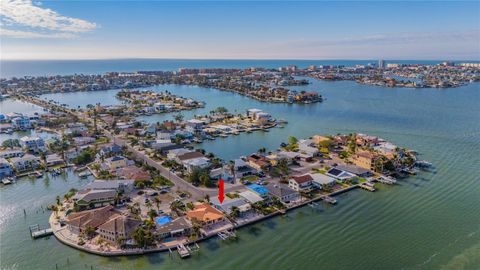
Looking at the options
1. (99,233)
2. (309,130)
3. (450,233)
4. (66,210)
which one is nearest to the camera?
(99,233)

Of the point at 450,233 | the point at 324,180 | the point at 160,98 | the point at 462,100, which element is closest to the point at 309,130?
the point at 324,180

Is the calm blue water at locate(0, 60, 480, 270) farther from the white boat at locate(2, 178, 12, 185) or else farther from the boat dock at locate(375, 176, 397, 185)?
the boat dock at locate(375, 176, 397, 185)

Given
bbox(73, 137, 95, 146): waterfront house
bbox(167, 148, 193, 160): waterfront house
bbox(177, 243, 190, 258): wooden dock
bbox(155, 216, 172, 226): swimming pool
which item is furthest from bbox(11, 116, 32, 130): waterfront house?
bbox(177, 243, 190, 258): wooden dock

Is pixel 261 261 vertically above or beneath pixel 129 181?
beneath

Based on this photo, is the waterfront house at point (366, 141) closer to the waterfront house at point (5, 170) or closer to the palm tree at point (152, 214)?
the palm tree at point (152, 214)

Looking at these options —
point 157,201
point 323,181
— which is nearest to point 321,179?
point 323,181

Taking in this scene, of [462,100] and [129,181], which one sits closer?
[129,181]

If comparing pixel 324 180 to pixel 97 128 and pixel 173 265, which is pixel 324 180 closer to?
pixel 173 265
